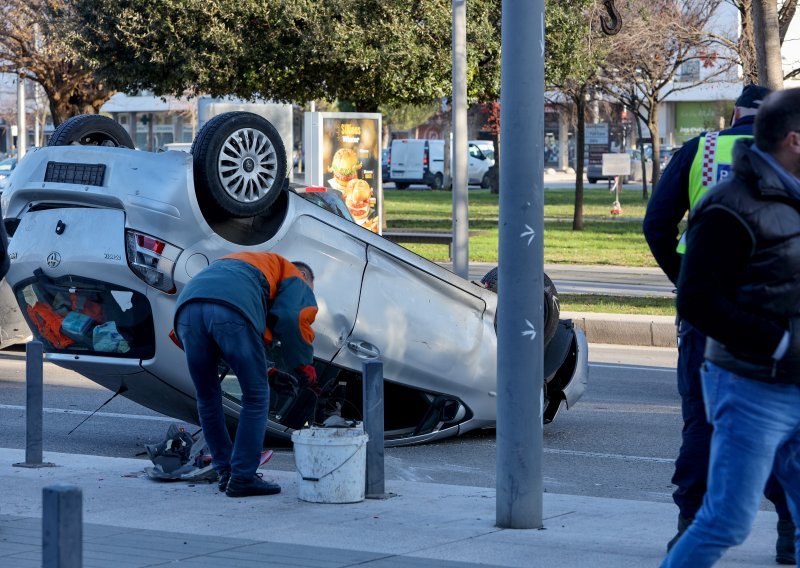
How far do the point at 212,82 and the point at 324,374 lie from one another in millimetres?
16685

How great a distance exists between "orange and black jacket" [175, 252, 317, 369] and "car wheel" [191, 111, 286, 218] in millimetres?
910

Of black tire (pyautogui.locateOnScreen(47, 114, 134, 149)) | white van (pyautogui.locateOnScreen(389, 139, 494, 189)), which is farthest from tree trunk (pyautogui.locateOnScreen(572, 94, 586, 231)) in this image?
white van (pyautogui.locateOnScreen(389, 139, 494, 189))

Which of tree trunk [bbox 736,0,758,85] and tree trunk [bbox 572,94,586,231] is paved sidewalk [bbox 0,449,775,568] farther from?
tree trunk [bbox 572,94,586,231]

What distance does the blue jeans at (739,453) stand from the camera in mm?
3818

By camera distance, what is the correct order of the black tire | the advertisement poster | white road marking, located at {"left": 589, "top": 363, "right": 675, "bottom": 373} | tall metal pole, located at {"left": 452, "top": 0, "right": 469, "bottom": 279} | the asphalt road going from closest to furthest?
the asphalt road
the black tire
white road marking, located at {"left": 589, "top": 363, "right": 675, "bottom": 373}
tall metal pole, located at {"left": 452, "top": 0, "right": 469, "bottom": 279}
the advertisement poster

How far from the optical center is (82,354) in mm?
7742

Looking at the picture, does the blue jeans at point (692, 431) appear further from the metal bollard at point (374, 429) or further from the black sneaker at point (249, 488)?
the black sneaker at point (249, 488)

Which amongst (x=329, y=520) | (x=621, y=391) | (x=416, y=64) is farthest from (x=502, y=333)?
(x=416, y=64)

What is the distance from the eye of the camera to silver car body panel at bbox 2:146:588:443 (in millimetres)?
7531

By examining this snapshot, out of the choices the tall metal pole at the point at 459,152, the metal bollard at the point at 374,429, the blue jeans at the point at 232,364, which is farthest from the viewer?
the tall metal pole at the point at 459,152

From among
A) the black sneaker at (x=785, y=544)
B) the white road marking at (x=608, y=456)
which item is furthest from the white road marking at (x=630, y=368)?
the black sneaker at (x=785, y=544)

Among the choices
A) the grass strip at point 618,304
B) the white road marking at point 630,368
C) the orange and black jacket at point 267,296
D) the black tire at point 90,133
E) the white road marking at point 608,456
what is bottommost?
the white road marking at point 630,368

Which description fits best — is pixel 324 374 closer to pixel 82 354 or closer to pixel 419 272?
pixel 419 272

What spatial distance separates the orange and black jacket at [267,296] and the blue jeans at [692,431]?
2.07 meters
